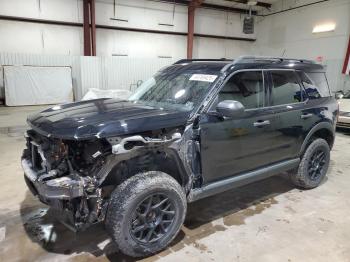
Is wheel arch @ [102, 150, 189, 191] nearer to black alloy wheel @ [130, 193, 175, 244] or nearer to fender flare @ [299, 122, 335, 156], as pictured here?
black alloy wheel @ [130, 193, 175, 244]

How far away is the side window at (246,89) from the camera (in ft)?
8.80

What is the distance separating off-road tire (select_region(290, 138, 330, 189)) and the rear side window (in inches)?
23.4

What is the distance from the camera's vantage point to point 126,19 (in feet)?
41.3

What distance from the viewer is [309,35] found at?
13680 mm

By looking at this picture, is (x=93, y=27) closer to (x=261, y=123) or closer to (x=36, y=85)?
(x=36, y=85)

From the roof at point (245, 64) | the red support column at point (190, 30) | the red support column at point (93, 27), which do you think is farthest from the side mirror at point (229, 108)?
the red support column at point (190, 30)

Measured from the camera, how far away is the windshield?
8.56ft

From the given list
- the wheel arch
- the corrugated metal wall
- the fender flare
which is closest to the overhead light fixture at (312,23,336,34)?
the corrugated metal wall

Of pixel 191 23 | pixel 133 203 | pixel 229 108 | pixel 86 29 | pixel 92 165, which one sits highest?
pixel 191 23

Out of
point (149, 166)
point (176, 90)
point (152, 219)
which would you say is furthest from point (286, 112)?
point (152, 219)

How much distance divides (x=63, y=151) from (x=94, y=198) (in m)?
0.42

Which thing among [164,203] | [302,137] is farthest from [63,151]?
[302,137]

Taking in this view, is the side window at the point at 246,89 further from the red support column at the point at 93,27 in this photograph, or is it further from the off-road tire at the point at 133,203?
the red support column at the point at 93,27

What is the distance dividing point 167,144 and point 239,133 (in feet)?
2.66
